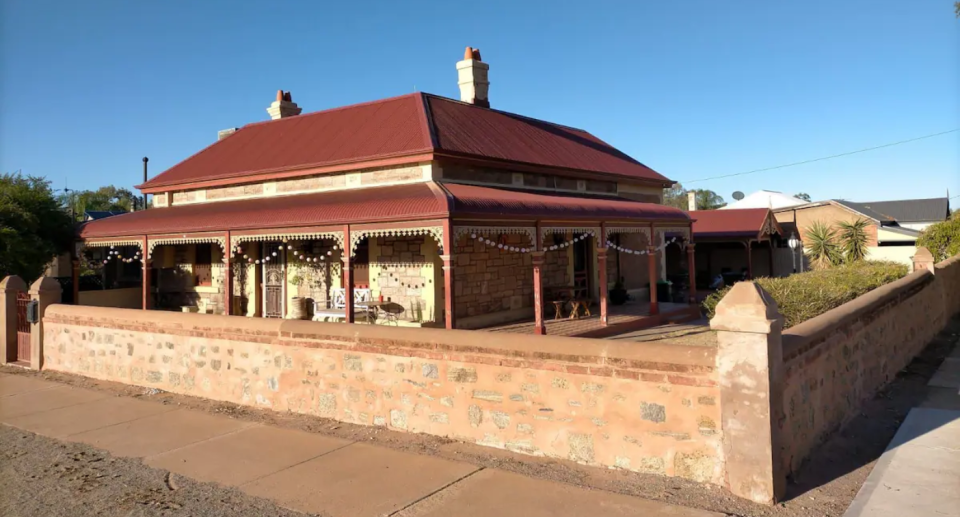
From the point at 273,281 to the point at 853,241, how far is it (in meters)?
21.8

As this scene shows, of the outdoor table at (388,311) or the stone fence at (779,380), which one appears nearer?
the stone fence at (779,380)

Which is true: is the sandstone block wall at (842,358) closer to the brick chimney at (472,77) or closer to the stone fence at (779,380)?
the stone fence at (779,380)

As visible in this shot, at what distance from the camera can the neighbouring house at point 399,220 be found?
12.0m

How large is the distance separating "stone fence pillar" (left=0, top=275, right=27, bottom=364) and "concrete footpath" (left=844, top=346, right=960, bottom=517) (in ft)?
47.4

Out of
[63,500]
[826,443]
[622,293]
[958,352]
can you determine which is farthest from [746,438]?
[622,293]

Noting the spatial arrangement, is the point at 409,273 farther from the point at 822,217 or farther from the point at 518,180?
the point at 822,217

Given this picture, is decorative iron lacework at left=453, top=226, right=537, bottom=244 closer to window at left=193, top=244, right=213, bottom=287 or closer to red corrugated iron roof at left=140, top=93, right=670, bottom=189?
red corrugated iron roof at left=140, top=93, right=670, bottom=189

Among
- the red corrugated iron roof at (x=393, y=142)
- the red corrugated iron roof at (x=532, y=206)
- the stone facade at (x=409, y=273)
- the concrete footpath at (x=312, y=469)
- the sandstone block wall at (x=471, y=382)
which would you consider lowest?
the concrete footpath at (x=312, y=469)

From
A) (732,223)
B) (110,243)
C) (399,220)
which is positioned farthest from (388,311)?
(732,223)

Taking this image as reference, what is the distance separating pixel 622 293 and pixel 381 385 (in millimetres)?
11832

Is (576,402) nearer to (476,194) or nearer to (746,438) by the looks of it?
(746,438)

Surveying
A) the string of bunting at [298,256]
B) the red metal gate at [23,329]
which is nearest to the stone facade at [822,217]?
the string of bunting at [298,256]

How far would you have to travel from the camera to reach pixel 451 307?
34.0ft

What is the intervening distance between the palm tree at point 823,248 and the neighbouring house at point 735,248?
48.9 inches
